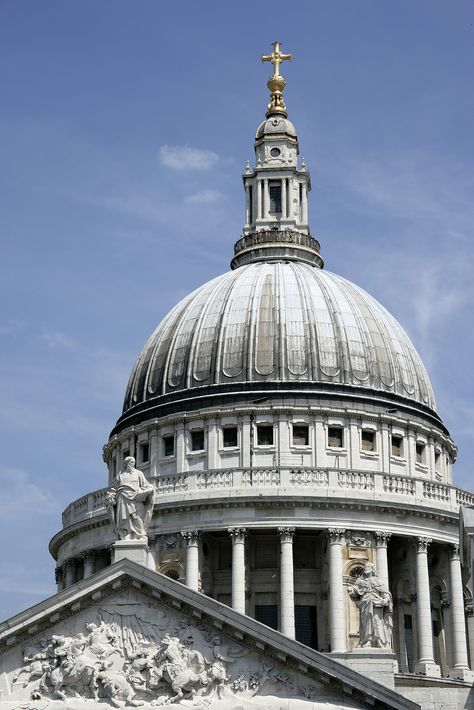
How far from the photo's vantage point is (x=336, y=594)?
257ft

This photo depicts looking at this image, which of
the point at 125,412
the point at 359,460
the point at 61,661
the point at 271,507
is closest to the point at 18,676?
the point at 61,661

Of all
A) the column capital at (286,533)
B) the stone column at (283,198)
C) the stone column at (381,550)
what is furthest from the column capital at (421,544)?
the stone column at (283,198)

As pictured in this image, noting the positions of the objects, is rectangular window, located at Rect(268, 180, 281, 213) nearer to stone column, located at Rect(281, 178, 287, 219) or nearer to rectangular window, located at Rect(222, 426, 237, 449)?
stone column, located at Rect(281, 178, 287, 219)

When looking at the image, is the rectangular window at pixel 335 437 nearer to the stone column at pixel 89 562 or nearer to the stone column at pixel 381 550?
the stone column at pixel 381 550

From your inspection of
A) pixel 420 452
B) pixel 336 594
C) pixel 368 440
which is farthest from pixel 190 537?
pixel 420 452

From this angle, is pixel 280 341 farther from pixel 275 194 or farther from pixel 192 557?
pixel 192 557

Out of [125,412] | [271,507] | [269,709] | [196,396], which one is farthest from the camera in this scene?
[125,412]

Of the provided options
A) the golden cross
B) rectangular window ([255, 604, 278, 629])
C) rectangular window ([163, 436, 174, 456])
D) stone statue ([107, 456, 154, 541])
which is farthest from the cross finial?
stone statue ([107, 456, 154, 541])

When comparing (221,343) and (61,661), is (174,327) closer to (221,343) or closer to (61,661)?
(221,343)

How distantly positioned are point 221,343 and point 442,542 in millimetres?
17180

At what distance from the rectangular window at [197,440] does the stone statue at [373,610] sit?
116ft

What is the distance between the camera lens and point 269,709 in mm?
48156

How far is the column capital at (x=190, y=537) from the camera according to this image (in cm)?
8062

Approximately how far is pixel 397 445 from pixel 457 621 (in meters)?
11.0
